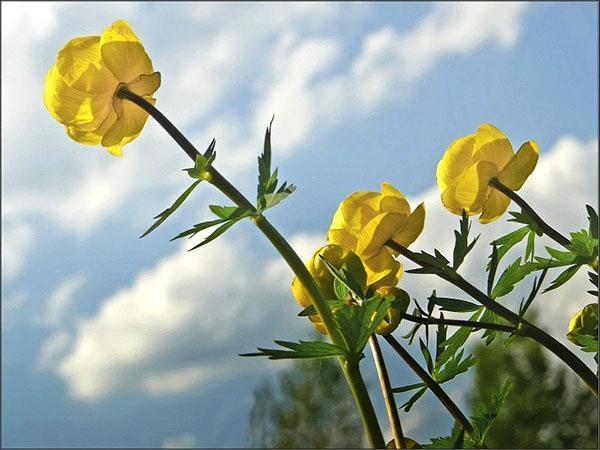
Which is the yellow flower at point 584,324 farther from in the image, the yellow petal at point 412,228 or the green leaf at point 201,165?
the green leaf at point 201,165

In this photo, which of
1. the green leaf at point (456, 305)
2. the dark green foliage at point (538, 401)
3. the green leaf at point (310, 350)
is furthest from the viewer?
the dark green foliage at point (538, 401)

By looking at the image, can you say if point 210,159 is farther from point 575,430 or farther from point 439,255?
point 575,430

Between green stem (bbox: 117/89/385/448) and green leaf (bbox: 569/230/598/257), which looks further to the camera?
green leaf (bbox: 569/230/598/257)

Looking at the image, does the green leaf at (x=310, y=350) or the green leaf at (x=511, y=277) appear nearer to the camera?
the green leaf at (x=310, y=350)

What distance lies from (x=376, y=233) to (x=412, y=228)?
2cm

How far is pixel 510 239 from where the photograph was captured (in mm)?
410

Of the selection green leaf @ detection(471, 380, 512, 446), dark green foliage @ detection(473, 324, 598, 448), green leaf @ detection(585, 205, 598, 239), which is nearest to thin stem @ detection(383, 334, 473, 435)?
green leaf @ detection(471, 380, 512, 446)

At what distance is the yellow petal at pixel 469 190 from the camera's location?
1.30 feet

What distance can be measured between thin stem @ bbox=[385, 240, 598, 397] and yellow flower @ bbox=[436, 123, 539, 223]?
2.1 inches

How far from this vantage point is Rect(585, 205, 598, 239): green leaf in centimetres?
39

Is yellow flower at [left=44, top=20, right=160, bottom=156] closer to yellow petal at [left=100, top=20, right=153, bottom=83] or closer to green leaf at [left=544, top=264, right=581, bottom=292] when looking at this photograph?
yellow petal at [left=100, top=20, right=153, bottom=83]

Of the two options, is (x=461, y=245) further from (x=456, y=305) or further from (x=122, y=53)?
(x=122, y=53)

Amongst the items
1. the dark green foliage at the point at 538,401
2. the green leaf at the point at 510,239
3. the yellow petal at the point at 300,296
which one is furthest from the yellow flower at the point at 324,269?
the dark green foliage at the point at 538,401

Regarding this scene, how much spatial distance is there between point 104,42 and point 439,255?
0.54 ft
